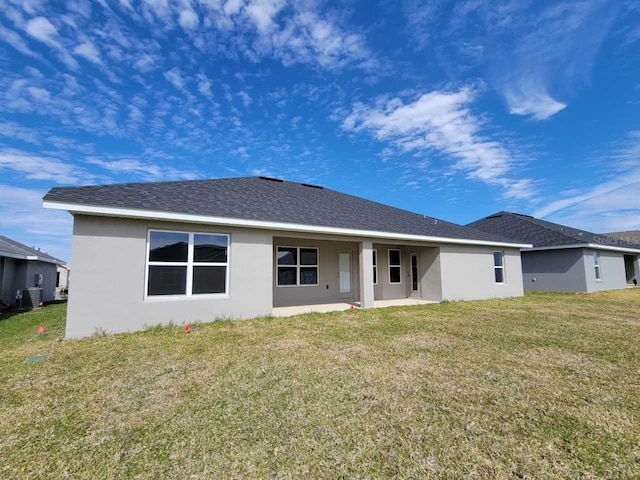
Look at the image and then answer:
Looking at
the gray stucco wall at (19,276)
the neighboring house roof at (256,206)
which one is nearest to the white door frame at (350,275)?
the neighboring house roof at (256,206)

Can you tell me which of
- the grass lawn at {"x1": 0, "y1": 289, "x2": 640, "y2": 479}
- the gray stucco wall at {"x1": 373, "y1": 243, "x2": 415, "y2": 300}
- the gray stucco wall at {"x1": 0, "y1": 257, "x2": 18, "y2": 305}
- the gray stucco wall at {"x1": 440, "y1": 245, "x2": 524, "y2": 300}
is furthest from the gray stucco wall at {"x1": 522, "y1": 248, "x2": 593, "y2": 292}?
the gray stucco wall at {"x1": 0, "y1": 257, "x2": 18, "y2": 305}

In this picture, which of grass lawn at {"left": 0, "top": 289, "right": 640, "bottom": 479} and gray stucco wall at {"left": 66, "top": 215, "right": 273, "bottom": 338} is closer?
grass lawn at {"left": 0, "top": 289, "right": 640, "bottom": 479}

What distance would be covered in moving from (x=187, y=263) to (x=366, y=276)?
244 inches

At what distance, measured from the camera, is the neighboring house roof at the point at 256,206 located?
7.07 m

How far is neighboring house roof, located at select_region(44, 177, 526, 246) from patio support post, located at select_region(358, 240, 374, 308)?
70 cm

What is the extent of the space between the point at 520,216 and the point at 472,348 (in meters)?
21.0

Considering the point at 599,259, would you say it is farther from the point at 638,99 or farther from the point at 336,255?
the point at 336,255

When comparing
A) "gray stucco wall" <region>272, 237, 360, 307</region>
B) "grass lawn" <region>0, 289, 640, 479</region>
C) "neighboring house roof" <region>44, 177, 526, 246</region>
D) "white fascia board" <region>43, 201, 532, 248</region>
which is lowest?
"grass lawn" <region>0, 289, 640, 479</region>

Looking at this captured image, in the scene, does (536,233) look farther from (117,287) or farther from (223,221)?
(117,287)

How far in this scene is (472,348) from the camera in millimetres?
5695

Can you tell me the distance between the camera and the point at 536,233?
18734 mm

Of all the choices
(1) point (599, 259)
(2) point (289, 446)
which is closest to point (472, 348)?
(2) point (289, 446)

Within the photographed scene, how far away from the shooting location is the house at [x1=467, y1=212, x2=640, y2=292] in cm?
1694

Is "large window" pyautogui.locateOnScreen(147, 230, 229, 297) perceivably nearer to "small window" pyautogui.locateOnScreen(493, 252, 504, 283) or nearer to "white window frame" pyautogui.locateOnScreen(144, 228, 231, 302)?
"white window frame" pyautogui.locateOnScreen(144, 228, 231, 302)
